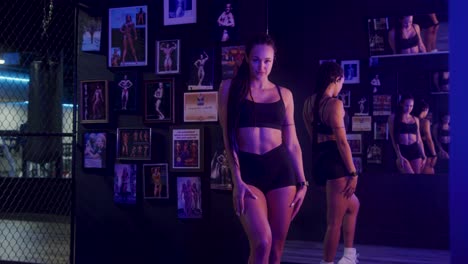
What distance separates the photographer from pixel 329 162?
3484 mm

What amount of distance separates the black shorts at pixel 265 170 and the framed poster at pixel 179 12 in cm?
124

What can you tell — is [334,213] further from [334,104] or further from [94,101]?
[94,101]

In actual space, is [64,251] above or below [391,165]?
below

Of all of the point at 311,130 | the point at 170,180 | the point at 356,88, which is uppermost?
the point at 356,88

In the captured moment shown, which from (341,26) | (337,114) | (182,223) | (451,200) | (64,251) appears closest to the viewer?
(451,200)

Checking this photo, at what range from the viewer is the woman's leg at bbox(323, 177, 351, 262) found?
3465 millimetres

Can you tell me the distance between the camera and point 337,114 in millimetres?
3430

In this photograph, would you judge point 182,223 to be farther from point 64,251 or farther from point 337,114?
point 64,251

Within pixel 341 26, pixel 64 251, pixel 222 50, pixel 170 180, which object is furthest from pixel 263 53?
pixel 64 251

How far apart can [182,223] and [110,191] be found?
2.14 feet

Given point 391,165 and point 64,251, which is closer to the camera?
point 391,165

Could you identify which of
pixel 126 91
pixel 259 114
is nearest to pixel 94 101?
pixel 126 91

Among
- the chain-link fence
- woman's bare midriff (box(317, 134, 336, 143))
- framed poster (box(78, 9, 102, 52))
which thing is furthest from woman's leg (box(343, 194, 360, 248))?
the chain-link fence

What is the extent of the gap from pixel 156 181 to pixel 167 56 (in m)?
0.94
